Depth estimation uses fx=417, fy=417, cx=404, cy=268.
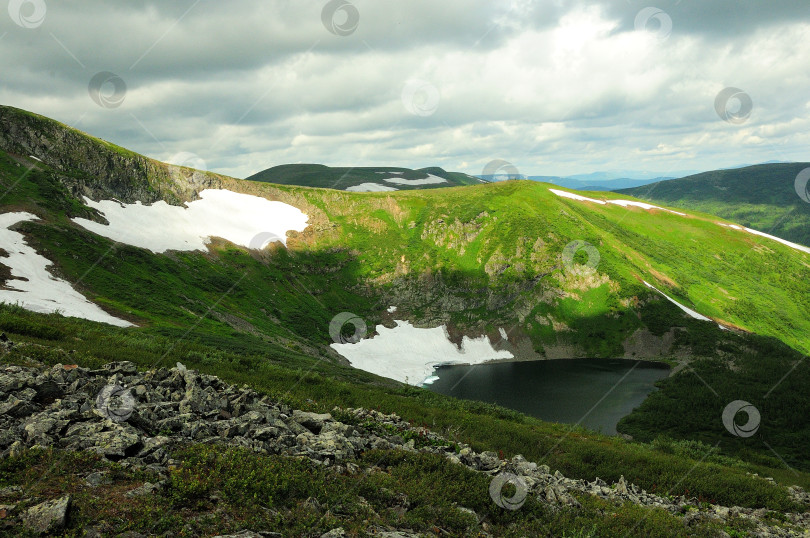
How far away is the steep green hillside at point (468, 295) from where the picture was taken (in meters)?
29.7

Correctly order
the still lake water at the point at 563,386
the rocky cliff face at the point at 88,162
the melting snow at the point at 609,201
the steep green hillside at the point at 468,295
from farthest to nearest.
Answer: the melting snow at the point at 609,201
the rocky cliff face at the point at 88,162
the still lake water at the point at 563,386
the steep green hillside at the point at 468,295

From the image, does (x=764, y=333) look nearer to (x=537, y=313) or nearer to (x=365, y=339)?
(x=537, y=313)

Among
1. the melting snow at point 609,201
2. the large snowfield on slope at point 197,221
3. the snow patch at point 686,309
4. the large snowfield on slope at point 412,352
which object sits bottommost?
the large snowfield on slope at point 412,352

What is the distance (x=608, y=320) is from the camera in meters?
125

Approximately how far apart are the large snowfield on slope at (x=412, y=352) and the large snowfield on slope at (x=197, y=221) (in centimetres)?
4906

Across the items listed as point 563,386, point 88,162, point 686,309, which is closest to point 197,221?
point 88,162

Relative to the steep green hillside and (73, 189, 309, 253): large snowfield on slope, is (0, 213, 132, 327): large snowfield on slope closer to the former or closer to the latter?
the steep green hillside

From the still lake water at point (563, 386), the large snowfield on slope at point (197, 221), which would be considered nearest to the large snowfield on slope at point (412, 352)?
the still lake water at point (563, 386)

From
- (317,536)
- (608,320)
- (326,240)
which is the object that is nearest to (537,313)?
(608,320)

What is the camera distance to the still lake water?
249 feet

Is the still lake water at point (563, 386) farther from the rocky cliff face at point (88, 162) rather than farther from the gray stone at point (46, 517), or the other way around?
the rocky cliff face at point (88, 162)

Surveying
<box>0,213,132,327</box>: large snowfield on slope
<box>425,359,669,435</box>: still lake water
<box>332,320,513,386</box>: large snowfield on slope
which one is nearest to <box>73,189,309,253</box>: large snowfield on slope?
<box>0,213,132,327</box>: large snowfield on slope

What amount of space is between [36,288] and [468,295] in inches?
4292

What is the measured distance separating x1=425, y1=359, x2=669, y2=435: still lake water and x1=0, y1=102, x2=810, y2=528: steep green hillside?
5.80 metres
